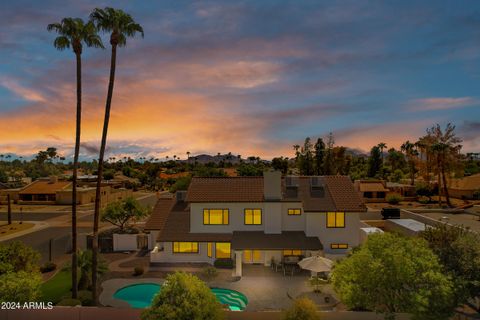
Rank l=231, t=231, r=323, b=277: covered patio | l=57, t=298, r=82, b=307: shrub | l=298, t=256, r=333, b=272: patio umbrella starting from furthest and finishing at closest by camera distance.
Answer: l=231, t=231, r=323, b=277: covered patio → l=298, t=256, r=333, b=272: patio umbrella → l=57, t=298, r=82, b=307: shrub

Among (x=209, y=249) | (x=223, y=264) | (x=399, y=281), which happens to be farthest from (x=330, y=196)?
(x=399, y=281)

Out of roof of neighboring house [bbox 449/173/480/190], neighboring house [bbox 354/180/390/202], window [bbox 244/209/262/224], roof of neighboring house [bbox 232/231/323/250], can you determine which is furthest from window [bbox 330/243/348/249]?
roof of neighboring house [bbox 449/173/480/190]

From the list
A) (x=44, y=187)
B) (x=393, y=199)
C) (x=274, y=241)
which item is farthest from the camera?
(x=44, y=187)

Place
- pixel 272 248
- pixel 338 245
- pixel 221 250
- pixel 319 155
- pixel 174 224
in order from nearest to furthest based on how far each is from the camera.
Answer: pixel 272 248
pixel 221 250
pixel 338 245
pixel 174 224
pixel 319 155

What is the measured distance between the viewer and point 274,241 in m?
30.0

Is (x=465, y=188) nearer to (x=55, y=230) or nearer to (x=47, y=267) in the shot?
(x=47, y=267)

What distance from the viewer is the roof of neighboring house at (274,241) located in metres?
28.9

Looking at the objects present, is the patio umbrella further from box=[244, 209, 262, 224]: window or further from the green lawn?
the green lawn

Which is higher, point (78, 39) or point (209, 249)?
point (78, 39)

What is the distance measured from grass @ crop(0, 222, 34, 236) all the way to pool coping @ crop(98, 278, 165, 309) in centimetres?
2801

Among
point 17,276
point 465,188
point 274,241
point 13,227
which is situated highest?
point 465,188

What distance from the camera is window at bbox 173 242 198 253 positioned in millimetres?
30947

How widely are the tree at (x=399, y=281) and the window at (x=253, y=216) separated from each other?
15622 mm

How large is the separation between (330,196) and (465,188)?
184 ft
